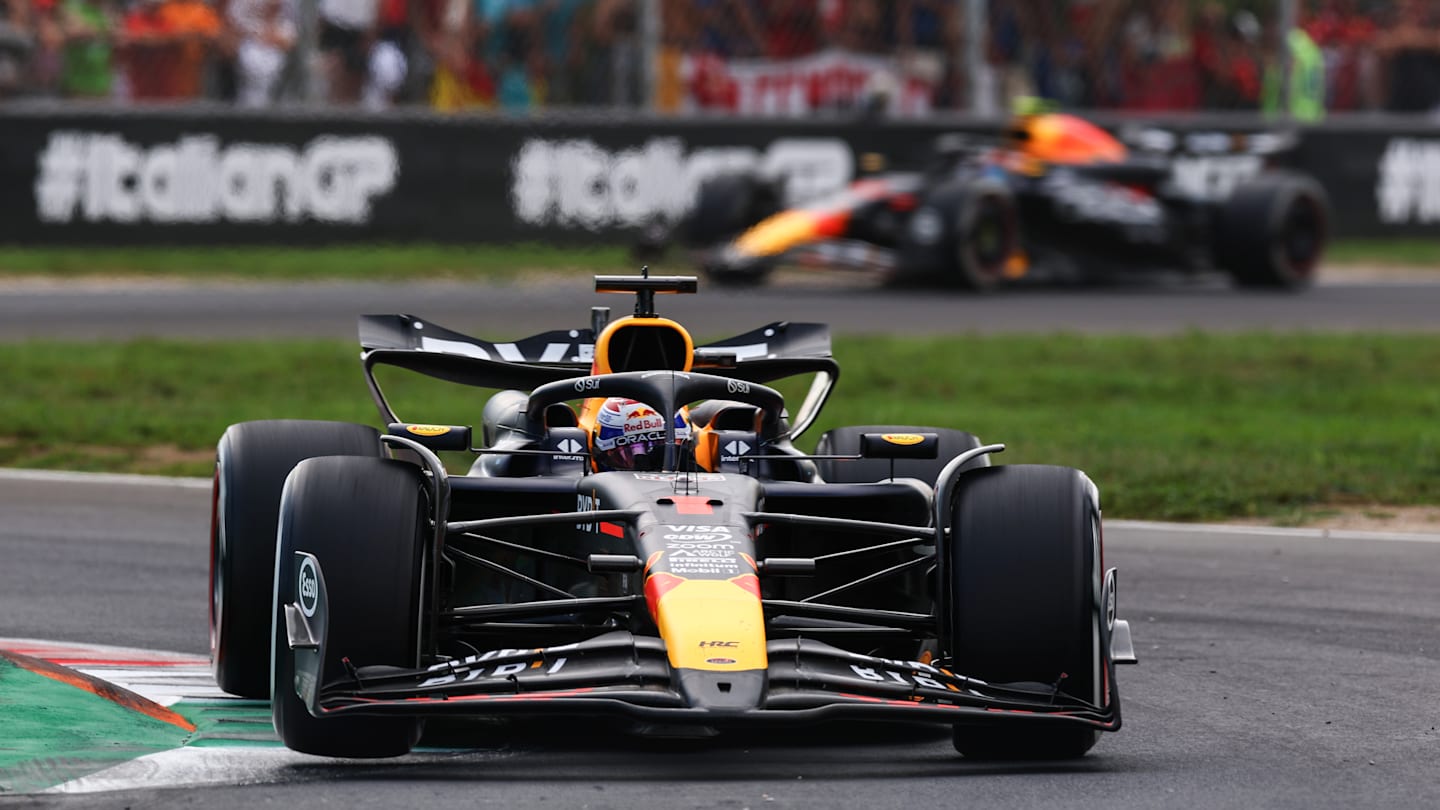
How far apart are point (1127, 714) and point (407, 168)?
14525 mm

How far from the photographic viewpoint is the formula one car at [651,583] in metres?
5.28

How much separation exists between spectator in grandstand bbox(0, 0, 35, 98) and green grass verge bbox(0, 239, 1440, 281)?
4.40 ft

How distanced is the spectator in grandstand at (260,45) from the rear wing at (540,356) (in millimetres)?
11920

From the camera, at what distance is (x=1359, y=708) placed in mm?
6500

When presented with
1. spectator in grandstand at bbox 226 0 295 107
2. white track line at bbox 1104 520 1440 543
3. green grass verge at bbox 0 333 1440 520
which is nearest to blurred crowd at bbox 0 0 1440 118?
spectator in grandstand at bbox 226 0 295 107

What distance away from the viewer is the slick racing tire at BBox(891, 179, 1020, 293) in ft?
62.3

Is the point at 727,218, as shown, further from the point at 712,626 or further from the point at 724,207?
the point at 712,626

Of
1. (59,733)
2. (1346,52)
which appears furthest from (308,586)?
(1346,52)

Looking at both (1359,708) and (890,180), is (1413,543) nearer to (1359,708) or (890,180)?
(1359,708)

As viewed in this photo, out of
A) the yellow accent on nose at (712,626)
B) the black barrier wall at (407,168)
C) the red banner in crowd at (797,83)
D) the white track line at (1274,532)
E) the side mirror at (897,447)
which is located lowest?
the white track line at (1274,532)

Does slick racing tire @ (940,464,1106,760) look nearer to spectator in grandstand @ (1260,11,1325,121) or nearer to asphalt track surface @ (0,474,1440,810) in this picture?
asphalt track surface @ (0,474,1440,810)

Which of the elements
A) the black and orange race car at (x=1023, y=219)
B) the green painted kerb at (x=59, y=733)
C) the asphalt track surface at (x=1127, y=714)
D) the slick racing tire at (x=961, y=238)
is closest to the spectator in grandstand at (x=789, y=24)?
the black and orange race car at (x=1023, y=219)

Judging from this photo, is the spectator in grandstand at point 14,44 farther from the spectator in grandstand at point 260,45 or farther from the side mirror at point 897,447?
the side mirror at point 897,447

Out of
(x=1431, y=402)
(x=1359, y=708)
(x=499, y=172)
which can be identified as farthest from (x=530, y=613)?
(x=499, y=172)
